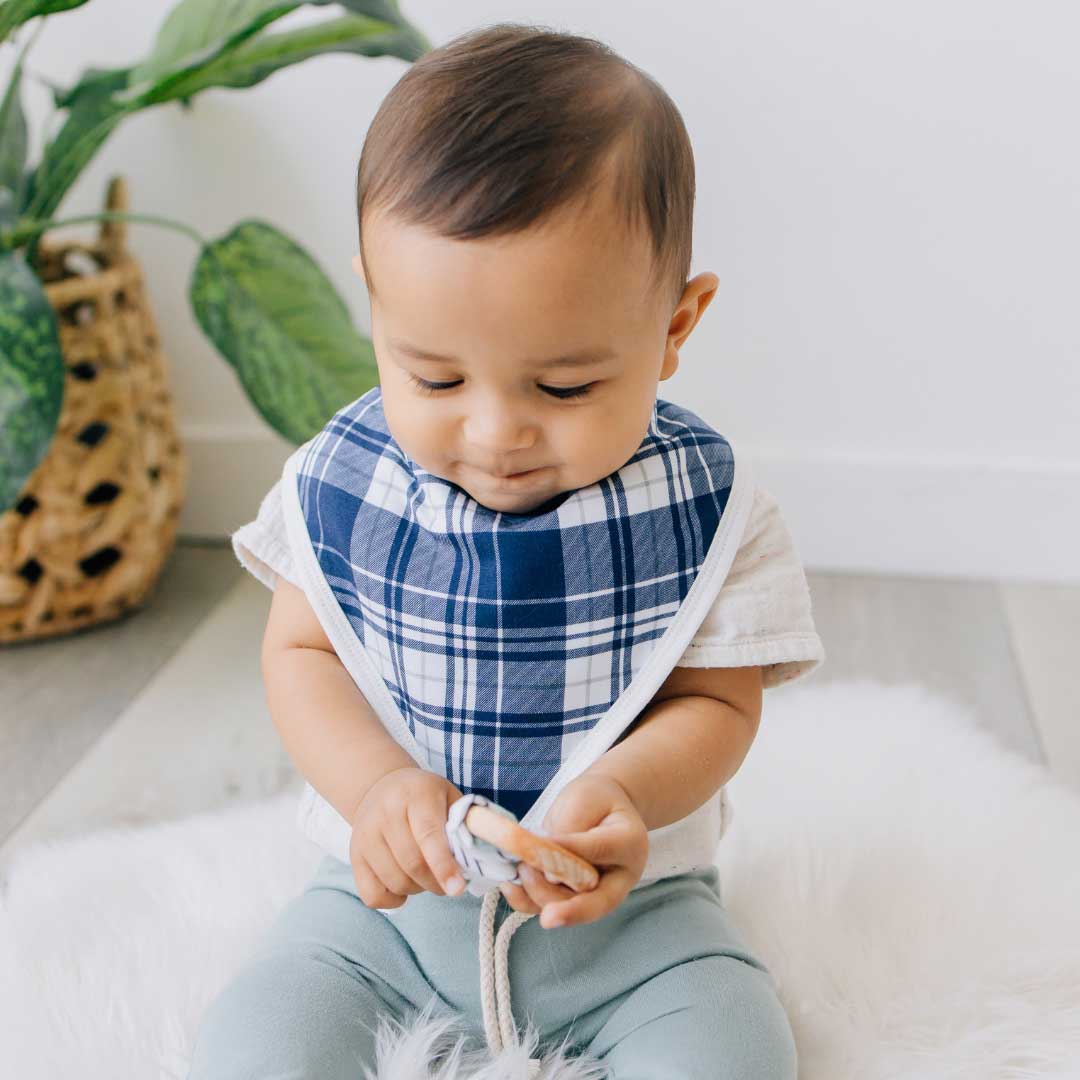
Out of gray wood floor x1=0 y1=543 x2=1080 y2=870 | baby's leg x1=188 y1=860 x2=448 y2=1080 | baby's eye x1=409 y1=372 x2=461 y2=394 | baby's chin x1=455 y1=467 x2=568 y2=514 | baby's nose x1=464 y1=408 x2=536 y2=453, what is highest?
baby's eye x1=409 y1=372 x2=461 y2=394

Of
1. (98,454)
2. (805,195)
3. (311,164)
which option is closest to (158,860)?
(98,454)

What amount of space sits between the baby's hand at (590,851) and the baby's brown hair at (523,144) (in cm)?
26

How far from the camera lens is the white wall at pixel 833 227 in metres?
1.40

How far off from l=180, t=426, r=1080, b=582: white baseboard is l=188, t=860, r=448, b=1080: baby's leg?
874mm

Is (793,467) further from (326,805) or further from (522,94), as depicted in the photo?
(522,94)

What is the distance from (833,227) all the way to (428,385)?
2.98 feet

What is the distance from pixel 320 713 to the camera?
0.79m

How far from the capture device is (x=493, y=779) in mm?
781

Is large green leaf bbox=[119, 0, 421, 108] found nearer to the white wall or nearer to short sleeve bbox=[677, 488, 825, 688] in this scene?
the white wall

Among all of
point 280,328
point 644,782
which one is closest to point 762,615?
point 644,782

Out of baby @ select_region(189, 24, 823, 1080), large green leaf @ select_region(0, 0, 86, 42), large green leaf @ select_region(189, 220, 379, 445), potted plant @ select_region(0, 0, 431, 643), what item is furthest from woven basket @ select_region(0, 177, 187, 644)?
baby @ select_region(189, 24, 823, 1080)

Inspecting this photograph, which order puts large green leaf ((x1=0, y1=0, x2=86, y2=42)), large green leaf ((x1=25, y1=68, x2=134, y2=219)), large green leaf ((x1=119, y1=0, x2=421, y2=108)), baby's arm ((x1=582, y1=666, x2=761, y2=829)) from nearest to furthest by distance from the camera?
baby's arm ((x1=582, y1=666, x2=761, y2=829)) < large green leaf ((x1=0, y1=0, x2=86, y2=42)) < large green leaf ((x1=119, y1=0, x2=421, y2=108)) < large green leaf ((x1=25, y1=68, x2=134, y2=219))

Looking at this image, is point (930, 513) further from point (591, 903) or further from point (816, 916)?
point (591, 903)

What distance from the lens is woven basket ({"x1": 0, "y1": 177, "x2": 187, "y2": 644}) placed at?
132 centimetres
